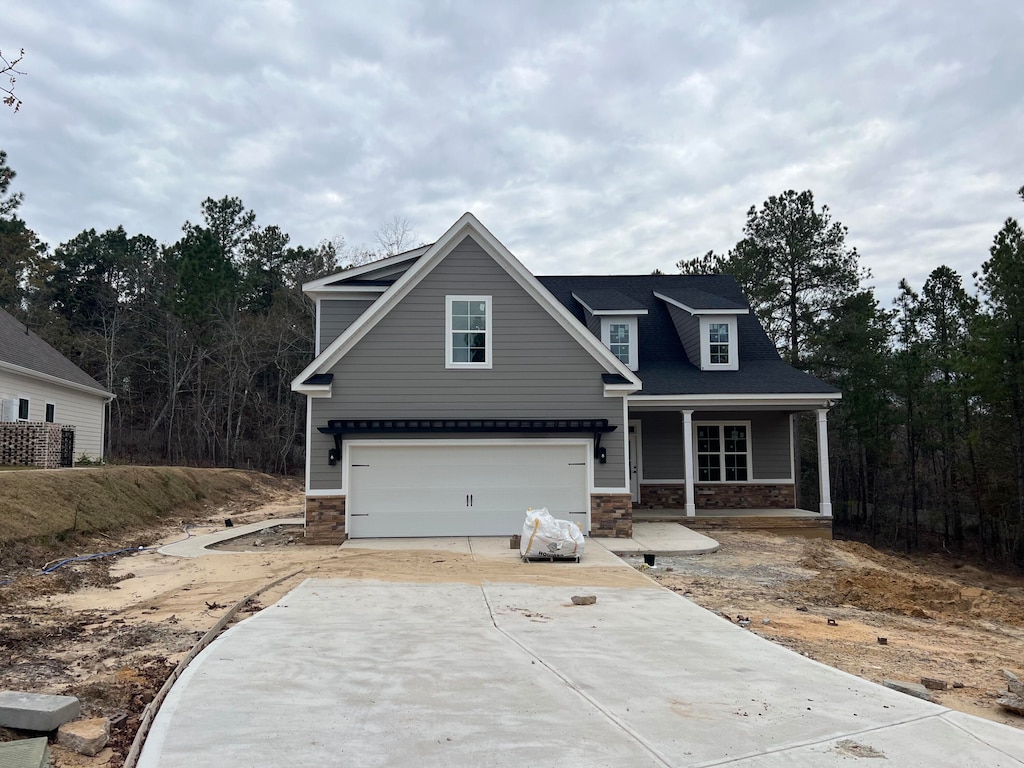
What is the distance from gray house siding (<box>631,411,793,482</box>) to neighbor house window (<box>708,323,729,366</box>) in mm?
1456

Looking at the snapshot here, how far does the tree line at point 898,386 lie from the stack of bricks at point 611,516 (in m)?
14.1

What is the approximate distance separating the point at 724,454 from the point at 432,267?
9541 millimetres

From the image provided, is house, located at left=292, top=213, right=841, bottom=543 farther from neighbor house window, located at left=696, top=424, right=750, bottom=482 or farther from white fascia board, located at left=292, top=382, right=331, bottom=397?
neighbor house window, located at left=696, top=424, right=750, bottom=482

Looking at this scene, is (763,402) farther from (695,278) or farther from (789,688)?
(789,688)

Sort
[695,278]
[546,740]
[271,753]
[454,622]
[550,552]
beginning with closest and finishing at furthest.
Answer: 1. [271,753]
2. [546,740]
3. [454,622]
4. [550,552]
5. [695,278]

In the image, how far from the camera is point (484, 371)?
574 inches

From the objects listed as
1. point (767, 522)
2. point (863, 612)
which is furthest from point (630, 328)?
point (863, 612)

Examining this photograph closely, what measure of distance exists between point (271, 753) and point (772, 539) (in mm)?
13651

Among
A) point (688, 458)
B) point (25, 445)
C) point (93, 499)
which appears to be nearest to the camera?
point (93, 499)

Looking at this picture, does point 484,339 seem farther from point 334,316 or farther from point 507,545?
point 507,545

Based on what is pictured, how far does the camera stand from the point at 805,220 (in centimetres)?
3028

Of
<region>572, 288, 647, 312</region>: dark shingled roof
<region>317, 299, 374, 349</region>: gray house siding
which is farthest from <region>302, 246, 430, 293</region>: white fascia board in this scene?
<region>572, 288, 647, 312</region>: dark shingled roof

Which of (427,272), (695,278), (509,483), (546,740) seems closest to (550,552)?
(509,483)

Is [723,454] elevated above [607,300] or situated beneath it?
situated beneath
